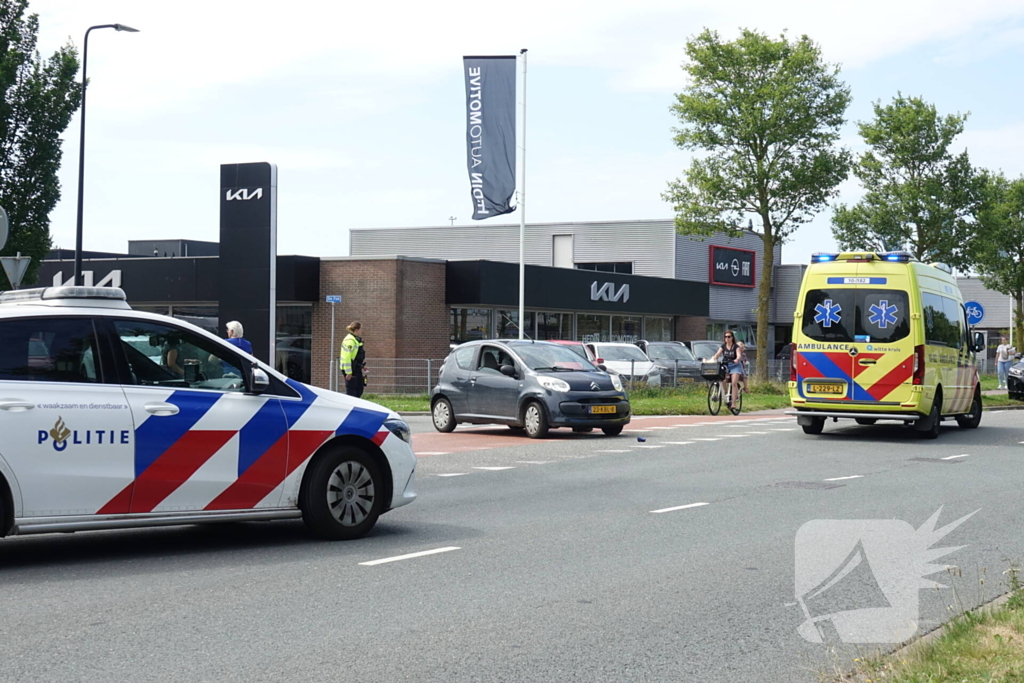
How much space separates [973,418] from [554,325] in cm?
2183

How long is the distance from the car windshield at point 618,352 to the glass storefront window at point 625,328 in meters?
10.5

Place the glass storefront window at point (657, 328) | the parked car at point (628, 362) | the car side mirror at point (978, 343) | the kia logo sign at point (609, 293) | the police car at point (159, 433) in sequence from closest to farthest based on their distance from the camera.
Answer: the police car at point (159, 433) < the car side mirror at point (978, 343) < the parked car at point (628, 362) < the kia logo sign at point (609, 293) < the glass storefront window at point (657, 328)

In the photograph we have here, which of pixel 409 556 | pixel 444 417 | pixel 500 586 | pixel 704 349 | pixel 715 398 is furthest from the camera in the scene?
pixel 704 349

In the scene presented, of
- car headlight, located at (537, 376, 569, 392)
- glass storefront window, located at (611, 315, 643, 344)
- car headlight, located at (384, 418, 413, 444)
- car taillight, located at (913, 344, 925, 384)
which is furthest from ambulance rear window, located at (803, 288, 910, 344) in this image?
glass storefront window, located at (611, 315, 643, 344)

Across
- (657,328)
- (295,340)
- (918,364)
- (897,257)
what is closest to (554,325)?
(657,328)

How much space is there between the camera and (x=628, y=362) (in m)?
33.8

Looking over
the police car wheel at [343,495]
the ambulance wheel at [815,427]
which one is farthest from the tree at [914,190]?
the police car wheel at [343,495]

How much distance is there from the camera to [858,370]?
729 inches

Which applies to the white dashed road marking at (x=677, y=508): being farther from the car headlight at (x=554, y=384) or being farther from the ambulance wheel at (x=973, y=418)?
the ambulance wheel at (x=973, y=418)

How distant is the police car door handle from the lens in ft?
26.6

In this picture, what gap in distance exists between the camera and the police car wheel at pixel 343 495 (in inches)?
347

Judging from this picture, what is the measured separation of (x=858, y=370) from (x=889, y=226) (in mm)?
26809

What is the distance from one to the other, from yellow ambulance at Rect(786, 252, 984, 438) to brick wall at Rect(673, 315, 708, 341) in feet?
100

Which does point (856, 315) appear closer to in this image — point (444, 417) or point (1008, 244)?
point (444, 417)
